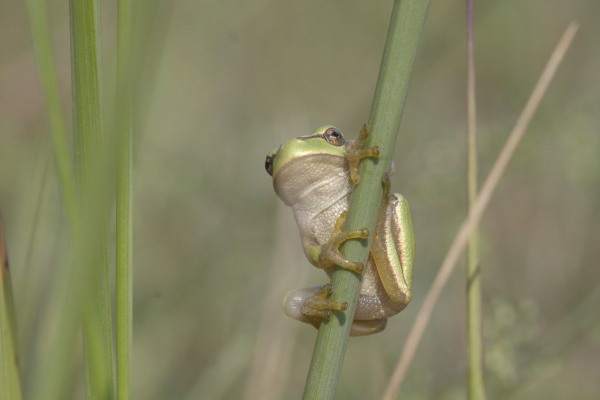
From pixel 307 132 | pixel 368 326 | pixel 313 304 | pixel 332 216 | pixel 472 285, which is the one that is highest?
pixel 307 132

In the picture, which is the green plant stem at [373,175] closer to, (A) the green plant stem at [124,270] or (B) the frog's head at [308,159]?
(A) the green plant stem at [124,270]

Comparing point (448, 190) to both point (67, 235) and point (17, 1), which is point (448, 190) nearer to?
point (67, 235)

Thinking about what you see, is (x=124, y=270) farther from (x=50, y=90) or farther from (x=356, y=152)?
(x=356, y=152)

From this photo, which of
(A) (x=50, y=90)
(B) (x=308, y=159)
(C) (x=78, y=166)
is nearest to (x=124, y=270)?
(C) (x=78, y=166)

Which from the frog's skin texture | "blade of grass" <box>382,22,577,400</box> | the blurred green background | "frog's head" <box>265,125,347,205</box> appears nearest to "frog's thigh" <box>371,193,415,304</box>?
the frog's skin texture

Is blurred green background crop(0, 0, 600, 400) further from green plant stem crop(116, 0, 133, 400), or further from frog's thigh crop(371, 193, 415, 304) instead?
green plant stem crop(116, 0, 133, 400)

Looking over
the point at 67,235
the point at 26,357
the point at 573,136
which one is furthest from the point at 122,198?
the point at 573,136
